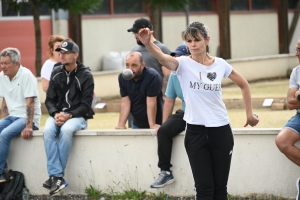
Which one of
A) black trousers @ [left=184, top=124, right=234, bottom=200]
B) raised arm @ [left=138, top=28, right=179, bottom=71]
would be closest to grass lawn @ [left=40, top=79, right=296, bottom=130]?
black trousers @ [left=184, top=124, right=234, bottom=200]

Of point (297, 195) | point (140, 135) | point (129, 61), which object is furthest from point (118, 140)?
point (297, 195)

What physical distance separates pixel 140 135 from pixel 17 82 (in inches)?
66.7

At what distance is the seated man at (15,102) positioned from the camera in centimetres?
857

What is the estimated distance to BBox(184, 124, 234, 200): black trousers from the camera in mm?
5895

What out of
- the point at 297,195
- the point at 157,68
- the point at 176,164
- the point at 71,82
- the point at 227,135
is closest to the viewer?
the point at 227,135

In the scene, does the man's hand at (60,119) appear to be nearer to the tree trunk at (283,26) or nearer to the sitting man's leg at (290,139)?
the sitting man's leg at (290,139)

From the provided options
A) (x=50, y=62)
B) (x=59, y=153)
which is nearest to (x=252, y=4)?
(x=50, y=62)

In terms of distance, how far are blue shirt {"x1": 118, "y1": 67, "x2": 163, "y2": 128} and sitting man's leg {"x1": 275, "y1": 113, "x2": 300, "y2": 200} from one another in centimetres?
159

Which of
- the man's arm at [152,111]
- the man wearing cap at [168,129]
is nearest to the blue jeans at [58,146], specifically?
the man's arm at [152,111]

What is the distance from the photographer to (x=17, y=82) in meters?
8.77

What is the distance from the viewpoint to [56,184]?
8055 mm

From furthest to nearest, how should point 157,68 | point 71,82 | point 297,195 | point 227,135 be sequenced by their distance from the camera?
1. point 157,68
2. point 71,82
3. point 297,195
4. point 227,135

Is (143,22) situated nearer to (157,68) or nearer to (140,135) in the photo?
(157,68)

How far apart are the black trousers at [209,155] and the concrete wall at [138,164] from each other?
172cm
